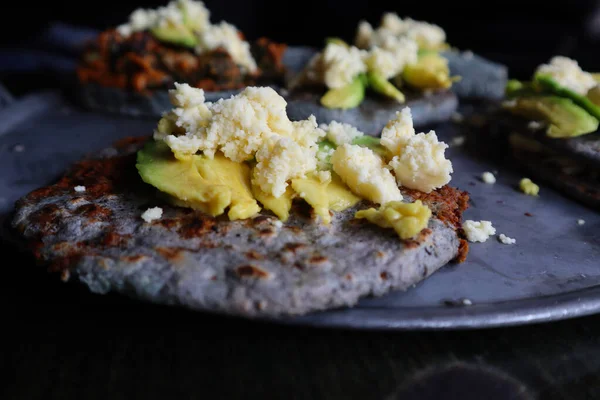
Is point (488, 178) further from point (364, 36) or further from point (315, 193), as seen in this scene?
point (364, 36)

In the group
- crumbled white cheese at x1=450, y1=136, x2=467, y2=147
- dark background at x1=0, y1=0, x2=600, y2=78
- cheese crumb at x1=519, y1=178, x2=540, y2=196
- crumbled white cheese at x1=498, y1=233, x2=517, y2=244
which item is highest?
crumbled white cheese at x1=498, y1=233, x2=517, y2=244

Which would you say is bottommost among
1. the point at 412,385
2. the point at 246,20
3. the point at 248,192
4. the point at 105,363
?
the point at 246,20

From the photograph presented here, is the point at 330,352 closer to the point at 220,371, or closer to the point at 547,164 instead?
the point at 220,371

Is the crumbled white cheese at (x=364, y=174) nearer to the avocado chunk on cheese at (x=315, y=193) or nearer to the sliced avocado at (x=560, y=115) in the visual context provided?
the avocado chunk on cheese at (x=315, y=193)

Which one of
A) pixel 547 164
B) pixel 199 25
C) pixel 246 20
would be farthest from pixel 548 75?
pixel 246 20

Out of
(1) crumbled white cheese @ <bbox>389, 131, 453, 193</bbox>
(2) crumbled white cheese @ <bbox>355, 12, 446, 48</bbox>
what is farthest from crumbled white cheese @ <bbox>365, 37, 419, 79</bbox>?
(1) crumbled white cheese @ <bbox>389, 131, 453, 193</bbox>

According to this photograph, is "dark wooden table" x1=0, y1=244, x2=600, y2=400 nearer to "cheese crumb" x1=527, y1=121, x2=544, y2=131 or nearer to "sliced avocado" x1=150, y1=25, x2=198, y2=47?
"cheese crumb" x1=527, y1=121, x2=544, y2=131

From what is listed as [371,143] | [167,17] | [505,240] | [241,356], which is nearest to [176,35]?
[167,17]
